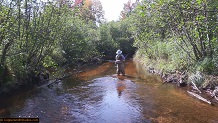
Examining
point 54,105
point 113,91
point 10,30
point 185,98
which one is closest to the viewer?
point 54,105

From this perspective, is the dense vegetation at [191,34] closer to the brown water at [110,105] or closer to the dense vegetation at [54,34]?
the dense vegetation at [54,34]

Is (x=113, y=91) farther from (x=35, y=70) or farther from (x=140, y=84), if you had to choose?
(x=35, y=70)

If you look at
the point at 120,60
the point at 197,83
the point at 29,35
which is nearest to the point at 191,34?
the point at 197,83

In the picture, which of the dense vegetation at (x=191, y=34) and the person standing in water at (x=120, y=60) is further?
the person standing in water at (x=120, y=60)

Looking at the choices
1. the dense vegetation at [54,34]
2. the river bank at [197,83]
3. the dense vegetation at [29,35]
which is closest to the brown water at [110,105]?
the river bank at [197,83]

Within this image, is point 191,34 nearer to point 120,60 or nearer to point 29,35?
point 120,60

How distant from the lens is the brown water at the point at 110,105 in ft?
28.7

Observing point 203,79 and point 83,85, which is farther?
point 83,85

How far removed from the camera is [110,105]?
34.1 feet

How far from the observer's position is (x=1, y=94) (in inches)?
456

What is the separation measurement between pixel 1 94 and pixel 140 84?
7290mm

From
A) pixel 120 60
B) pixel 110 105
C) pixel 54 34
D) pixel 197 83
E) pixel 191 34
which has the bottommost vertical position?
pixel 110 105

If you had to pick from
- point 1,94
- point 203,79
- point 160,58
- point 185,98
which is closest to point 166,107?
point 185,98

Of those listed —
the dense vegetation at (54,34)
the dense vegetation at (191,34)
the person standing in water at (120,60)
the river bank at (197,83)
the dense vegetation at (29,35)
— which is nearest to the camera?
the dense vegetation at (191,34)
